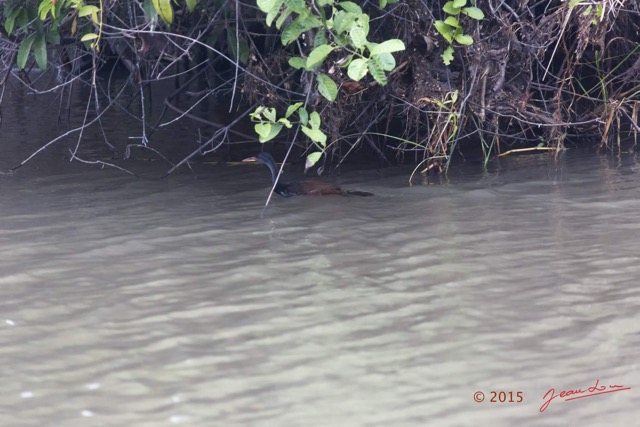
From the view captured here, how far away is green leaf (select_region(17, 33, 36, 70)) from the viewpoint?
6.09m

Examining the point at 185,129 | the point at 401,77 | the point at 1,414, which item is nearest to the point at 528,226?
the point at 401,77

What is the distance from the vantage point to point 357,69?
512cm

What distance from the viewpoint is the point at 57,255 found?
17.2 feet

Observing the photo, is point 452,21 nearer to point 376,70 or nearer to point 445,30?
point 445,30

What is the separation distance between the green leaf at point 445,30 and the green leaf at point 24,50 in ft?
9.28

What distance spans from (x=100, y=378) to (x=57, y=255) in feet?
5.93

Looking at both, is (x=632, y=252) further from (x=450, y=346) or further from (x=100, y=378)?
(x=100, y=378)

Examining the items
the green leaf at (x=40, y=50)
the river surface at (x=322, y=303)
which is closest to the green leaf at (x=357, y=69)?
the river surface at (x=322, y=303)

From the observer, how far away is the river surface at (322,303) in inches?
134

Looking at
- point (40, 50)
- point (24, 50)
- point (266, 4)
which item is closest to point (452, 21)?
point (266, 4)

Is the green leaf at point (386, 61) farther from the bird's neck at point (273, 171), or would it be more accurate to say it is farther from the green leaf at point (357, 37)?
the bird's neck at point (273, 171)

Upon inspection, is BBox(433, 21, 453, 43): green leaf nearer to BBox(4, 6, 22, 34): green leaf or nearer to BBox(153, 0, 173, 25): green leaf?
BBox(153, 0, 173, 25): green leaf

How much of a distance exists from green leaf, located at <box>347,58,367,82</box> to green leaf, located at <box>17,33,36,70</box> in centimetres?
240

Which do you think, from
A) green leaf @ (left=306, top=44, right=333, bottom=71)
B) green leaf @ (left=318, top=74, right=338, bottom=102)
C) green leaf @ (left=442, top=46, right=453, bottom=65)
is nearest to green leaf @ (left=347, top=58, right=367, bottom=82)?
green leaf @ (left=306, top=44, right=333, bottom=71)
